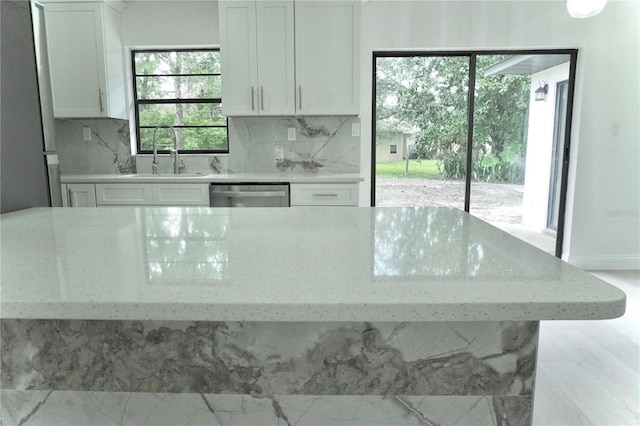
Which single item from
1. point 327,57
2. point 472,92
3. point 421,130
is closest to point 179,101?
point 327,57

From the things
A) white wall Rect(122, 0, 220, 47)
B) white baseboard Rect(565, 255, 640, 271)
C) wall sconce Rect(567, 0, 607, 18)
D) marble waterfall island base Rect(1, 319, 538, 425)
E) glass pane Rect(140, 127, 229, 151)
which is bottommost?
white baseboard Rect(565, 255, 640, 271)

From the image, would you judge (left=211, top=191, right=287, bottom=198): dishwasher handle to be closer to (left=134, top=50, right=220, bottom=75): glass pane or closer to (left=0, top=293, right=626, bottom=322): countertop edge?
(left=134, top=50, right=220, bottom=75): glass pane

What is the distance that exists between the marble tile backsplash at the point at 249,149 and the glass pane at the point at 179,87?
0.35 meters

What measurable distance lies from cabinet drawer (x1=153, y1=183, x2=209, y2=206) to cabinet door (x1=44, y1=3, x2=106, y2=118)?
908 millimetres

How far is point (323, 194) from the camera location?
3262 mm

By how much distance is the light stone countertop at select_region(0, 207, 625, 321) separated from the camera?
0.64 metres

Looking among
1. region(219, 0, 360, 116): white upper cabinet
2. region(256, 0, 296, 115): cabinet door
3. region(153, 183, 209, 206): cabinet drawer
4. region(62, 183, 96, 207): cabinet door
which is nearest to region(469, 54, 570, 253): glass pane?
region(219, 0, 360, 116): white upper cabinet

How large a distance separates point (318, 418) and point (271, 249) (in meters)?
0.36

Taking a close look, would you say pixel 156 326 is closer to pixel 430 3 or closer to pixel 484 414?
pixel 484 414

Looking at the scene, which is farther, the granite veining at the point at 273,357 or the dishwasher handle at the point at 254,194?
the dishwasher handle at the point at 254,194

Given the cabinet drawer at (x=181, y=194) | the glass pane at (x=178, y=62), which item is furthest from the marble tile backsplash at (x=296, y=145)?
the cabinet drawer at (x=181, y=194)

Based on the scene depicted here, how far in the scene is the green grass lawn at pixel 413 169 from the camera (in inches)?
158

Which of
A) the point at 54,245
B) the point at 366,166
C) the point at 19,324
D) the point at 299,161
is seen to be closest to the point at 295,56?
the point at 299,161

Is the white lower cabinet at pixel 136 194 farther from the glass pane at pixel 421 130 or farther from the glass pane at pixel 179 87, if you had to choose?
the glass pane at pixel 421 130
